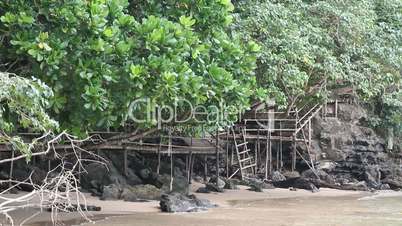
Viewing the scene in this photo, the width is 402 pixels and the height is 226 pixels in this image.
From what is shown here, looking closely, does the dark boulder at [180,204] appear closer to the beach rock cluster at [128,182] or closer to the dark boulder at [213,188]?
the beach rock cluster at [128,182]

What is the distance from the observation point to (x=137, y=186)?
13547mm

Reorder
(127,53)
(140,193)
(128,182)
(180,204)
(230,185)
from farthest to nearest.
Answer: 1. (230,185)
2. (128,182)
3. (140,193)
4. (180,204)
5. (127,53)

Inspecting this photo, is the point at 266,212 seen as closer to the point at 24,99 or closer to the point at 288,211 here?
the point at 288,211

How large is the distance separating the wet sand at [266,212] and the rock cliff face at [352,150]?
380 centimetres

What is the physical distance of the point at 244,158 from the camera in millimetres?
19156

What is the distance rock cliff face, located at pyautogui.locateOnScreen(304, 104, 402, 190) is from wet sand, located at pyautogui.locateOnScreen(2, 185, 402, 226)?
3801 millimetres

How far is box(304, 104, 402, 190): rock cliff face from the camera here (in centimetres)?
2002

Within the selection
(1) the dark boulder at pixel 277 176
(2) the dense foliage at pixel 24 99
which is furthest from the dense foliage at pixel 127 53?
(1) the dark boulder at pixel 277 176

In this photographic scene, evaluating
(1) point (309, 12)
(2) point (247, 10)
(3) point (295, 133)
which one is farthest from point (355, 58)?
→ (3) point (295, 133)

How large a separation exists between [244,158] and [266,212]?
729 cm

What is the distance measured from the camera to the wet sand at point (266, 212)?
999 centimetres

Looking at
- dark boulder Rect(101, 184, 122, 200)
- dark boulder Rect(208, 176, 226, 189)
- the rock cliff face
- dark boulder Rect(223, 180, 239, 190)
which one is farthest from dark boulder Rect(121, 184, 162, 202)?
the rock cliff face

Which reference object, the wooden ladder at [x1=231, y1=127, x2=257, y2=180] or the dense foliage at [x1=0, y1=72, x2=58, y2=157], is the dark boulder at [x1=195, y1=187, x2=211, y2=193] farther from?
the dense foliage at [x1=0, y1=72, x2=58, y2=157]

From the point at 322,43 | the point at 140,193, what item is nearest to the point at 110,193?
the point at 140,193
